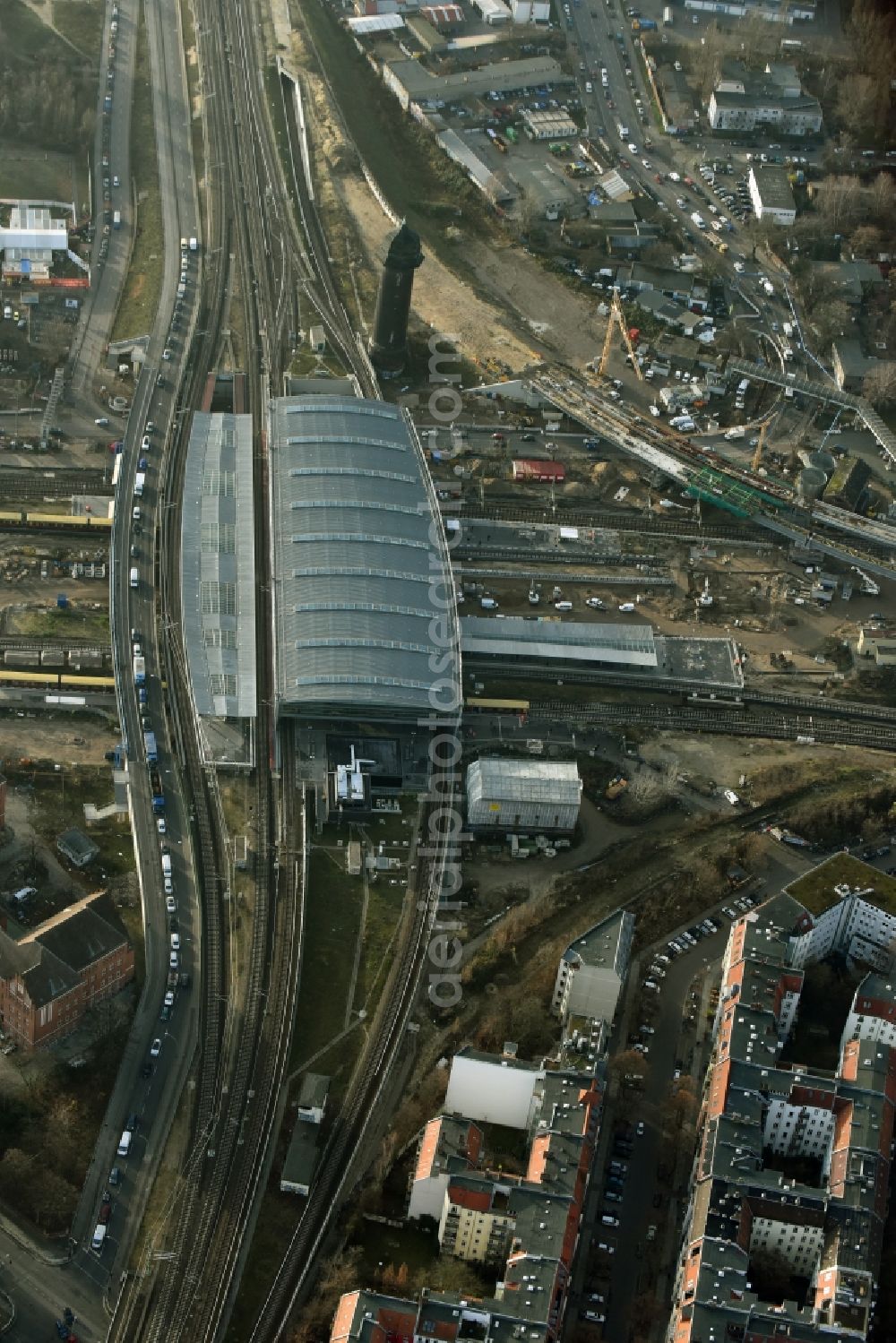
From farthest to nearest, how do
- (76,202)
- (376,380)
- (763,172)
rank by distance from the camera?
(763,172)
(76,202)
(376,380)

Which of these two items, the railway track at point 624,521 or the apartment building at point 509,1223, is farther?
the railway track at point 624,521

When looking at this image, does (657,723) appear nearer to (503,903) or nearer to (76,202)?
(503,903)

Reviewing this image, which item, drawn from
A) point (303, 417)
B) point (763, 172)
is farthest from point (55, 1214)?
point (763, 172)

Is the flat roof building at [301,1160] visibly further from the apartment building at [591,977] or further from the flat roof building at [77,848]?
the flat roof building at [77,848]

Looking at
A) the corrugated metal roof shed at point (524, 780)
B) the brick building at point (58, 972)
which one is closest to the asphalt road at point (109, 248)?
the corrugated metal roof shed at point (524, 780)

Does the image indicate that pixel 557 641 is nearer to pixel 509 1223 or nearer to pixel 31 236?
pixel 509 1223
